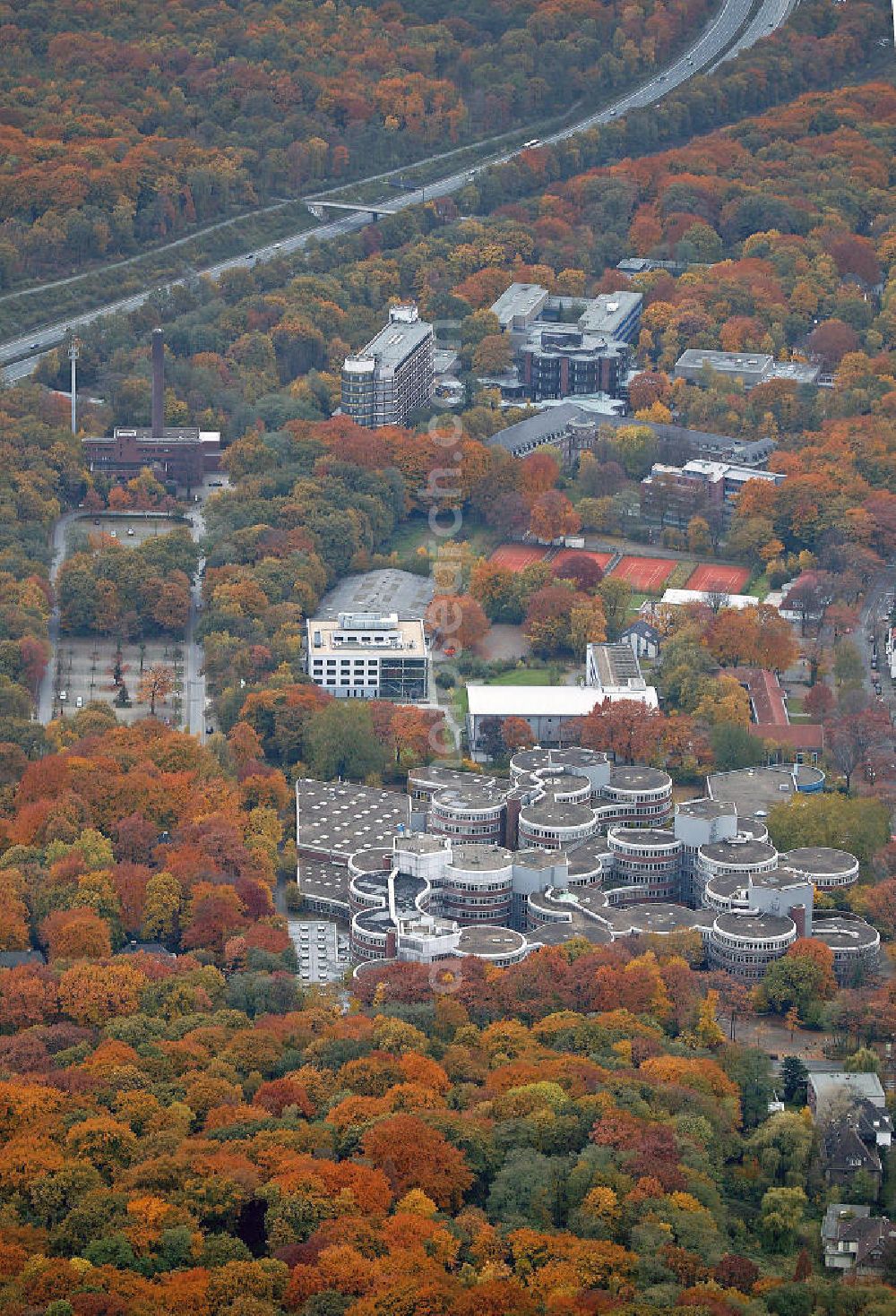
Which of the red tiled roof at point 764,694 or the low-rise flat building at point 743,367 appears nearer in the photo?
the red tiled roof at point 764,694

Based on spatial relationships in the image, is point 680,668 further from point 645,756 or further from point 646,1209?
point 646,1209

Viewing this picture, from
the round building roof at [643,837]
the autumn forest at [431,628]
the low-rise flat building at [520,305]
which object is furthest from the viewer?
the low-rise flat building at [520,305]

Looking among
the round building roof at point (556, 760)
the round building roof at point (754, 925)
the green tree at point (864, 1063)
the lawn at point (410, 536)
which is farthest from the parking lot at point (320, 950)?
the lawn at point (410, 536)

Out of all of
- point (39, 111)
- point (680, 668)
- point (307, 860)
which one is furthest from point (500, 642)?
point (39, 111)

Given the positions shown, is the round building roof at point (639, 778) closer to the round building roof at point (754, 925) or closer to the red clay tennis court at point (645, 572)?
the round building roof at point (754, 925)

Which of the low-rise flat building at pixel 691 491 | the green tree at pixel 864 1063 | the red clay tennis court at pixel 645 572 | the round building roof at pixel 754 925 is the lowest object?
the green tree at pixel 864 1063
